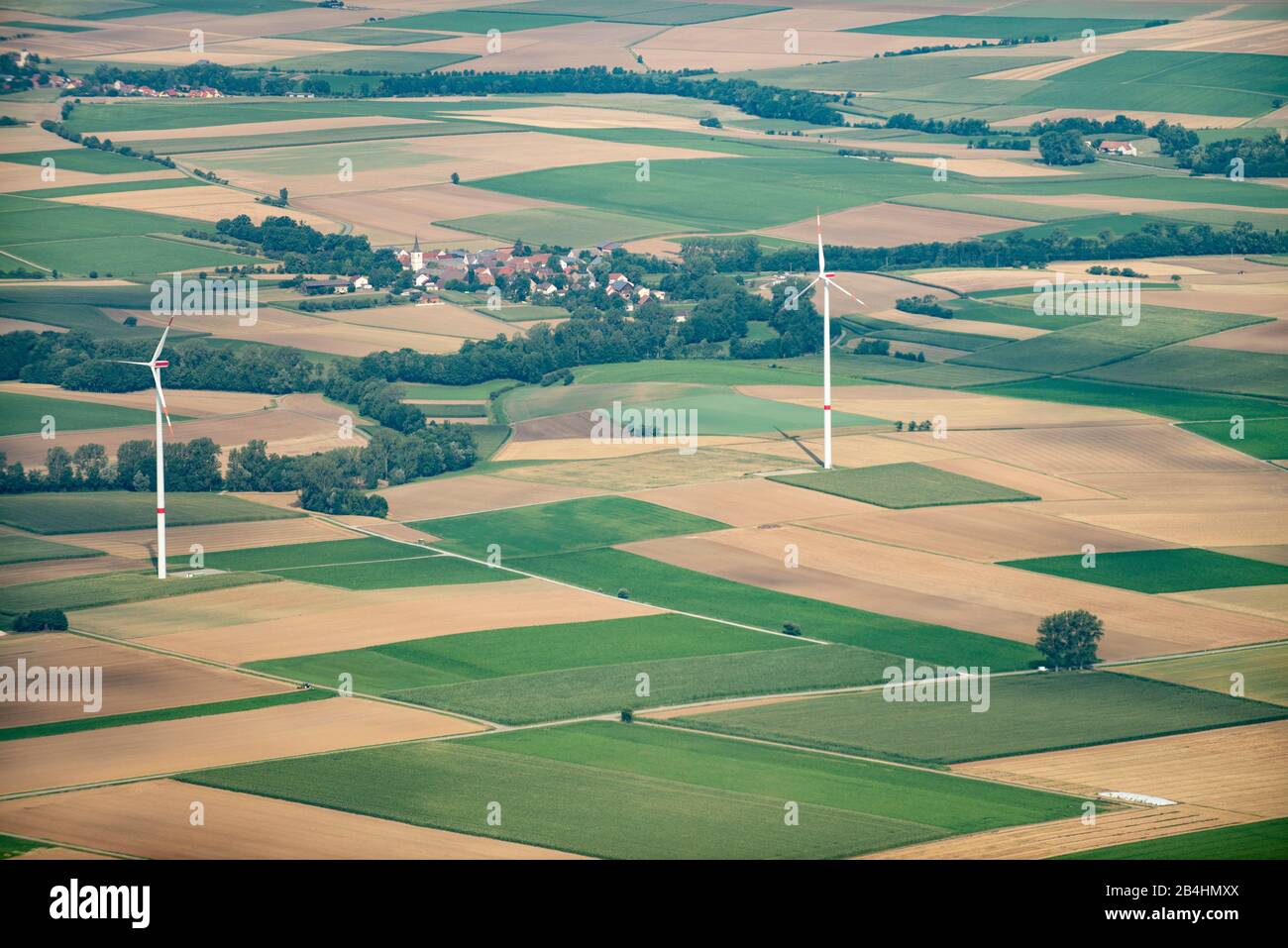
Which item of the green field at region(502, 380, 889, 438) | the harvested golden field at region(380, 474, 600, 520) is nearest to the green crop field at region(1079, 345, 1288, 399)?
the green field at region(502, 380, 889, 438)

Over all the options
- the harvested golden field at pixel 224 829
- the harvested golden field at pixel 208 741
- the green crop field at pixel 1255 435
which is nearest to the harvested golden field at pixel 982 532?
the green crop field at pixel 1255 435

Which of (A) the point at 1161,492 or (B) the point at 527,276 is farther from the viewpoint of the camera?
(B) the point at 527,276

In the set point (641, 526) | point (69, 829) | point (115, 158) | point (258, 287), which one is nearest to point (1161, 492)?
point (641, 526)

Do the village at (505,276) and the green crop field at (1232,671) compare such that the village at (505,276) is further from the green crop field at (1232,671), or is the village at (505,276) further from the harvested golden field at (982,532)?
the green crop field at (1232,671)

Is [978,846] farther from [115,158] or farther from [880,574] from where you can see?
[115,158]

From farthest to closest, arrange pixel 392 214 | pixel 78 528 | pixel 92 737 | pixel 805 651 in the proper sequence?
pixel 392 214, pixel 78 528, pixel 805 651, pixel 92 737

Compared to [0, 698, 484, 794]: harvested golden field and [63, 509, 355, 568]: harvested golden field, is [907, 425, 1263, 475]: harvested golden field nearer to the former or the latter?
[63, 509, 355, 568]: harvested golden field
